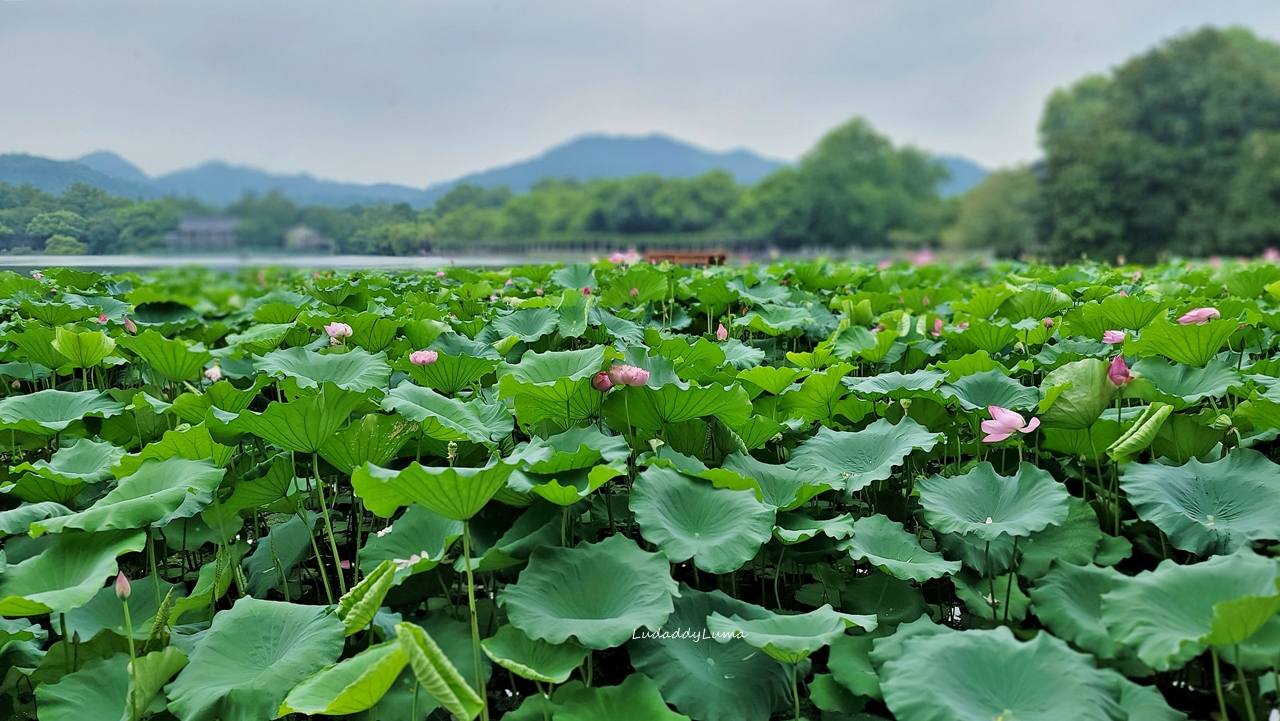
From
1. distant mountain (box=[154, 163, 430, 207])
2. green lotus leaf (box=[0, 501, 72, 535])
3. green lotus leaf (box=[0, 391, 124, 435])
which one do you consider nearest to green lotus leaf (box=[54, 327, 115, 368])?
green lotus leaf (box=[0, 391, 124, 435])

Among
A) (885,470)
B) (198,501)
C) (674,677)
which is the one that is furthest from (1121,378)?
(198,501)

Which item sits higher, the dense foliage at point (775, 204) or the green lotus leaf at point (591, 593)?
the dense foliage at point (775, 204)

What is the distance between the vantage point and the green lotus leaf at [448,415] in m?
1.46

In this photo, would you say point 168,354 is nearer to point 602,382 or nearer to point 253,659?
point 253,659

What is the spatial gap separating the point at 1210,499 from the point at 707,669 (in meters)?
0.91

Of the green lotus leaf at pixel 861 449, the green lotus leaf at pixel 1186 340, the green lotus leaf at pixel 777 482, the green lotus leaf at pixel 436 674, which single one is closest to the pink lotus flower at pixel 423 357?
the green lotus leaf at pixel 777 482

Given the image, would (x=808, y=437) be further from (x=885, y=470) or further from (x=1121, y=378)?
(x=1121, y=378)

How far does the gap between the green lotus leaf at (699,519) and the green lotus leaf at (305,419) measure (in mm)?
536

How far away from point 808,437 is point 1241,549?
0.82 metres

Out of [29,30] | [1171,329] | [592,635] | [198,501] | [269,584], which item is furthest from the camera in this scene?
[29,30]

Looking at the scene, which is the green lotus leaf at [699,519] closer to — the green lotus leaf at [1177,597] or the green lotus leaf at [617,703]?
the green lotus leaf at [617,703]

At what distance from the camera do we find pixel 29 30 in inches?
210

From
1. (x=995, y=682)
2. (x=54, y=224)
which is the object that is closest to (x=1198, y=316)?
(x=995, y=682)

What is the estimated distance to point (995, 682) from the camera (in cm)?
102
